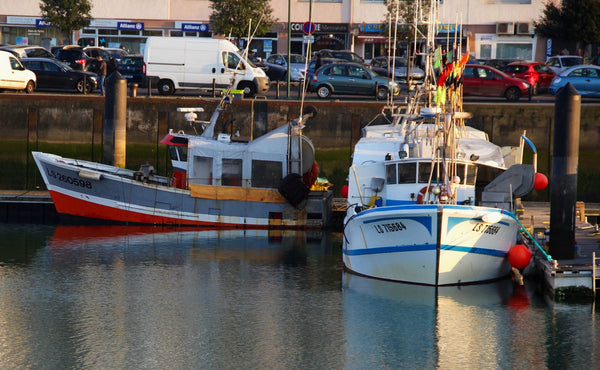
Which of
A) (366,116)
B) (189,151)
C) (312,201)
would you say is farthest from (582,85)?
(189,151)

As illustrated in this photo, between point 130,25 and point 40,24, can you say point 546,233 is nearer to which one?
point 130,25

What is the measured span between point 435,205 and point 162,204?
9.78 metres

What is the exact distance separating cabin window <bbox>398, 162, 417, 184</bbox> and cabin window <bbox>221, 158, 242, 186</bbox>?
6.10 meters

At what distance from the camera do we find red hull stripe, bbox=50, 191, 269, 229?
83.4 feet

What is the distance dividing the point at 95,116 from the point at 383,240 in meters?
13.1

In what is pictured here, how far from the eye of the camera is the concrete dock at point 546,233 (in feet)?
58.1

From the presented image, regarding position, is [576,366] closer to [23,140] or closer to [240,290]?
[240,290]

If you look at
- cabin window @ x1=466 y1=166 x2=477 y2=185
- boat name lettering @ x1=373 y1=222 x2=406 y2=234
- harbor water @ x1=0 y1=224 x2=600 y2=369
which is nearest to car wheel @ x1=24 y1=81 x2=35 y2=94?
harbor water @ x1=0 y1=224 x2=600 y2=369

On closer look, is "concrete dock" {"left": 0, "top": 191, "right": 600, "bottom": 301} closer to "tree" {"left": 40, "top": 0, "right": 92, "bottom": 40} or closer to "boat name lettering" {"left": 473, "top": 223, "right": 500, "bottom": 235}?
"boat name lettering" {"left": 473, "top": 223, "right": 500, "bottom": 235}

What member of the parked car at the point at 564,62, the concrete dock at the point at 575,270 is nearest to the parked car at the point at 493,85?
the parked car at the point at 564,62

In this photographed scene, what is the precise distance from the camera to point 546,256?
18531 millimetres

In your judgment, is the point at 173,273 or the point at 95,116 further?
the point at 95,116

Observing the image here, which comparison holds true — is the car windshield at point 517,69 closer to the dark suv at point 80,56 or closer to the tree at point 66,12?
the dark suv at point 80,56

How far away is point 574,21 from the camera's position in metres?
47.7
